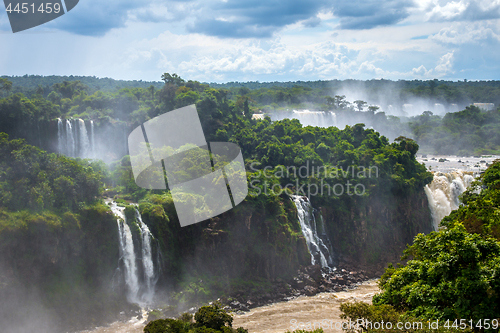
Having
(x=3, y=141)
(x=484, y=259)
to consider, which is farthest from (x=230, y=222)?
(x=484, y=259)

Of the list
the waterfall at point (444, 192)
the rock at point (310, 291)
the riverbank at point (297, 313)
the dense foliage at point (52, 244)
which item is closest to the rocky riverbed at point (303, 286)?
the rock at point (310, 291)

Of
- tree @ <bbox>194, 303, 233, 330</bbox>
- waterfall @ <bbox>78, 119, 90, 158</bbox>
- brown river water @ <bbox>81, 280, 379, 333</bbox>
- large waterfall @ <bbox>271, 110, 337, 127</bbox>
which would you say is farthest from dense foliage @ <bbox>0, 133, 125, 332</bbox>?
large waterfall @ <bbox>271, 110, 337, 127</bbox>

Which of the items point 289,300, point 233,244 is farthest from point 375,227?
point 233,244

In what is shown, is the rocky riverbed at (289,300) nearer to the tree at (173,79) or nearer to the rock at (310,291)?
the rock at (310,291)

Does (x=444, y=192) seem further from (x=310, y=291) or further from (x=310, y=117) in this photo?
(x=310, y=117)

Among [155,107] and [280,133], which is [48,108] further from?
[280,133]
